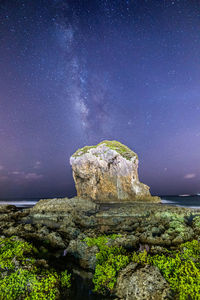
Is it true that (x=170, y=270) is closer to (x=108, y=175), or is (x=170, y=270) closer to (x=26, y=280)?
(x=26, y=280)

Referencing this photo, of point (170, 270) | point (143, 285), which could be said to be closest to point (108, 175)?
point (170, 270)

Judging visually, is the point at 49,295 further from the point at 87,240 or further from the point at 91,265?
the point at 87,240

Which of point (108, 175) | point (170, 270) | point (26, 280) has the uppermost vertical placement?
point (108, 175)

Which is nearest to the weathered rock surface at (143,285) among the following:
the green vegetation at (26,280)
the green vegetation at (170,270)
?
the green vegetation at (170,270)

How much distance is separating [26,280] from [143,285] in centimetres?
434

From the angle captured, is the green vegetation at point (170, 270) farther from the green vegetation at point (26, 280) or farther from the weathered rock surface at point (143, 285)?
the green vegetation at point (26, 280)

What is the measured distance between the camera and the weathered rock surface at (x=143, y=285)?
5152 mm

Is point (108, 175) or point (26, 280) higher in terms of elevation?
point (108, 175)

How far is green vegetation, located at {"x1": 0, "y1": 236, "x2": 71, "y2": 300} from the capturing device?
5312 millimetres

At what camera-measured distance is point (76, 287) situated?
6672mm

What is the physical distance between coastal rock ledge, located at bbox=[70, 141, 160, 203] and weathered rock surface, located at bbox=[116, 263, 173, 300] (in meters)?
52.2

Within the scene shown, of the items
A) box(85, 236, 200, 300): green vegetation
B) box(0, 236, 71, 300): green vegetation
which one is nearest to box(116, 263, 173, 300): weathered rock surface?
box(85, 236, 200, 300): green vegetation

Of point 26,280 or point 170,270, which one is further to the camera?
point 170,270

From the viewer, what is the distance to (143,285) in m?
5.37
